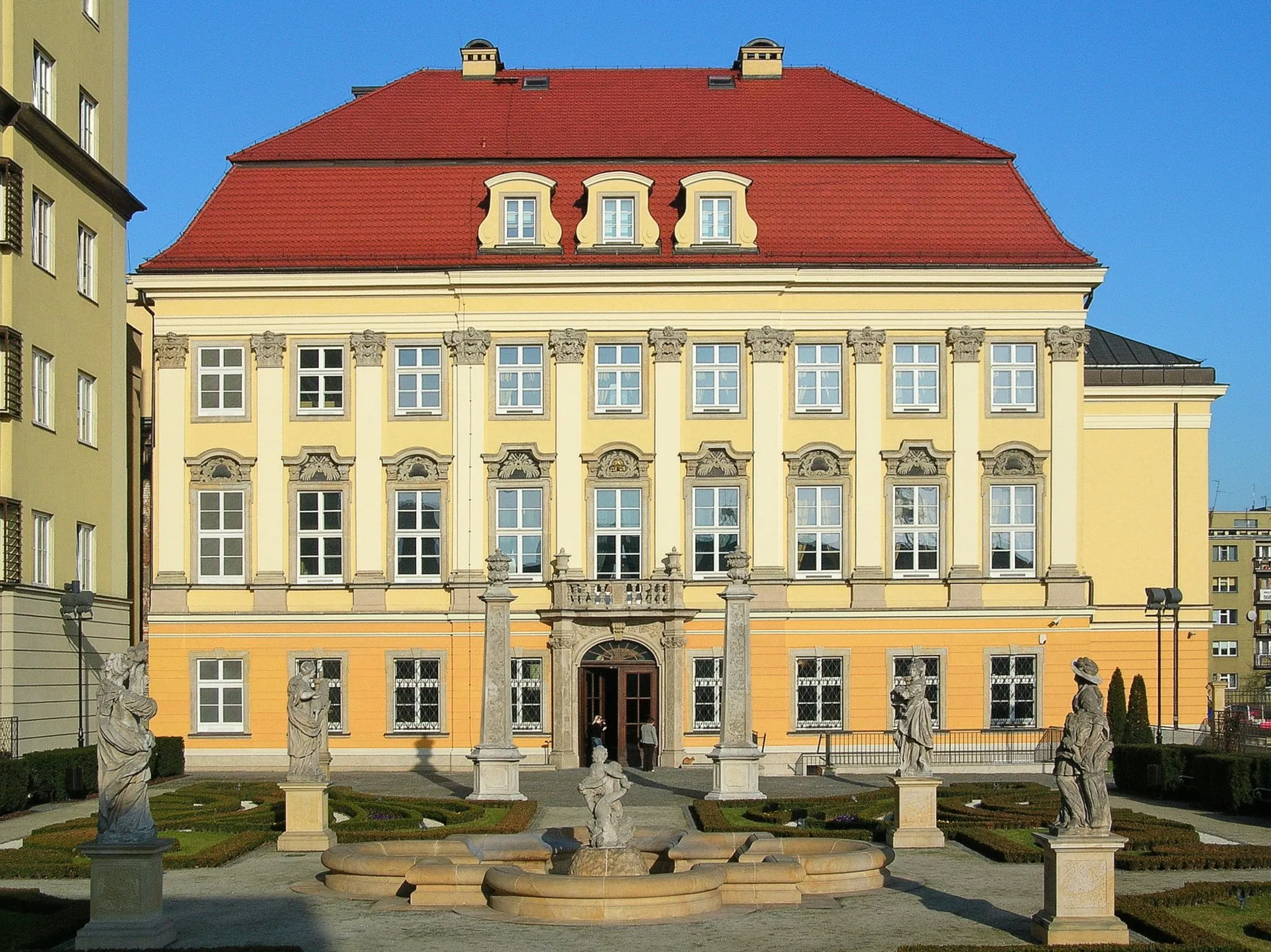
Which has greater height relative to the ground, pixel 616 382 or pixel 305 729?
pixel 616 382

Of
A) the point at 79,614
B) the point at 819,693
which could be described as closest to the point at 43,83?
the point at 79,614

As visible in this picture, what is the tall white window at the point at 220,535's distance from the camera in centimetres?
4481

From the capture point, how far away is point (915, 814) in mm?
26609

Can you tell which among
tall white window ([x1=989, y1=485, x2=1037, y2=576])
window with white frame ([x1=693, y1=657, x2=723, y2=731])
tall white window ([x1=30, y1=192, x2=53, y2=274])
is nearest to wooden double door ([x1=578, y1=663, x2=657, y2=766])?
window with white frame ([x1=693, y1=657, x2=723, y2=731])

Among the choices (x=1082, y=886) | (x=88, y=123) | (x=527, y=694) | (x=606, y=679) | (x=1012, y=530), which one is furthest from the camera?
(x=1012, y=530)

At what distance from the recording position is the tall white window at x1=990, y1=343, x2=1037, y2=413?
4509 cm

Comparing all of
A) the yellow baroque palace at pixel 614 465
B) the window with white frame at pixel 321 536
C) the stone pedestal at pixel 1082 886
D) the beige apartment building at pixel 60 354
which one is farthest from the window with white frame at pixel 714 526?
the stone pedestal at pixel 1082 886

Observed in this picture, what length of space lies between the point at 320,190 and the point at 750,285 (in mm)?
11651

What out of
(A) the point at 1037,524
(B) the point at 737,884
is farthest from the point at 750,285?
(B) the point at 737,884

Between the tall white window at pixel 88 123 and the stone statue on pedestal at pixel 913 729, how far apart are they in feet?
75.2

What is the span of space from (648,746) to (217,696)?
1097 cm

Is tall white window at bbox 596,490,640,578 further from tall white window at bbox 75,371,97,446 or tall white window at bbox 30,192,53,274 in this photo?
tall white window at bbox 30,192,53,274

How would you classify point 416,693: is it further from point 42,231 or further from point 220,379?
point 42,231

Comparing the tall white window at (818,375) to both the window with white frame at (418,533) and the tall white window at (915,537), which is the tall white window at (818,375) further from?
the window with white frame at (418,533)
